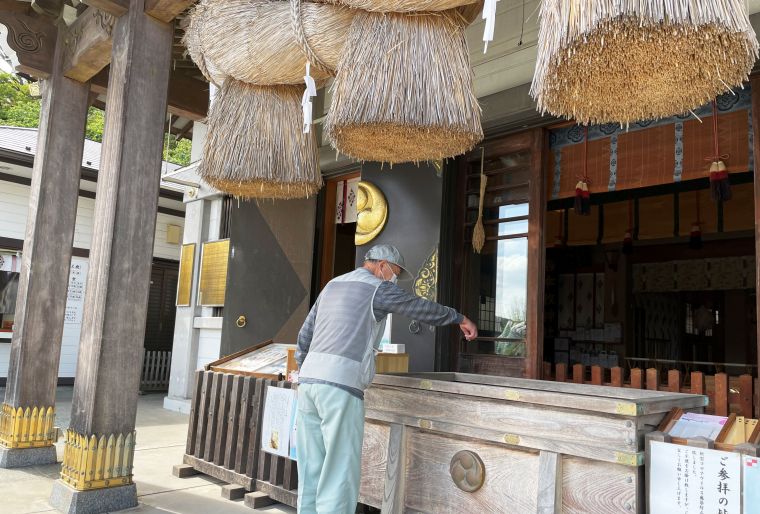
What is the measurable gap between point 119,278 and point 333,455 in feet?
6.42

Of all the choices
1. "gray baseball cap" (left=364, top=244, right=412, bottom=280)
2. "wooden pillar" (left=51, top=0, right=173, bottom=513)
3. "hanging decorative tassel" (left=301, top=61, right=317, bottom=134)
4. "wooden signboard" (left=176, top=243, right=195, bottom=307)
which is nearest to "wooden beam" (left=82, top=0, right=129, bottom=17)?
"wooden pillar" (left=51, top=0, right=173, bottom=513)

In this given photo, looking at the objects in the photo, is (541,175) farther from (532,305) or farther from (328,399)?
(328,399)

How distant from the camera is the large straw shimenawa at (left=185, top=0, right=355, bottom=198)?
2.67m

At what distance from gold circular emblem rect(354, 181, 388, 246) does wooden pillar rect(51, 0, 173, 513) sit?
2434 mm

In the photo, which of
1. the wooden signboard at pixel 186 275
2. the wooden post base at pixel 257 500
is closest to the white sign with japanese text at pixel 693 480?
the wooden post base at pixel 257 500

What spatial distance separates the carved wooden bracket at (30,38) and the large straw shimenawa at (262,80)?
2834mm

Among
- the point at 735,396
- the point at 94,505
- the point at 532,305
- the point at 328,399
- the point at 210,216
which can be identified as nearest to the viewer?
the point at 328,399

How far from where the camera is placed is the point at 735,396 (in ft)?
14.0

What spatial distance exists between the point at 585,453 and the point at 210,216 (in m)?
7.34

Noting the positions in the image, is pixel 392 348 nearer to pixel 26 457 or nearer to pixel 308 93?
pixel 308 93

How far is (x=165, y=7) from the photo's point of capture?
396 cm

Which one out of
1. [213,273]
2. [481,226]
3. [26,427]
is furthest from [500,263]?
[213,273]

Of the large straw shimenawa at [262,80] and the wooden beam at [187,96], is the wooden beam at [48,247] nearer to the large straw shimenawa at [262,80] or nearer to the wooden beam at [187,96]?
the wooden beam at [187,96]

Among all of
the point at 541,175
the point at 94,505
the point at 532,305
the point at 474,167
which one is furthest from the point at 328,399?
A: the point at 474,167
